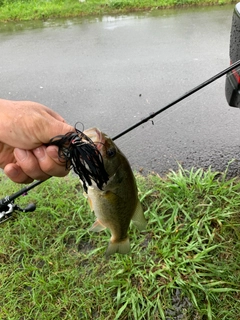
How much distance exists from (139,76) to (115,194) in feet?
12.7

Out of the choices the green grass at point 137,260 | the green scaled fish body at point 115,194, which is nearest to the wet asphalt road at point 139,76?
the green grass at point 137,260

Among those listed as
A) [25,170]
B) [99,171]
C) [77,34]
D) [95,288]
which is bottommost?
[95,288]

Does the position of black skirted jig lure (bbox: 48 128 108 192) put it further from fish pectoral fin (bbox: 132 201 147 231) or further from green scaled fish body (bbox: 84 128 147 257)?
fish pectoral fin (bbox: 132 201 147 231)

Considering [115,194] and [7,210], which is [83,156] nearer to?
[115,194]

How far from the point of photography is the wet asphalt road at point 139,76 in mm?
3660

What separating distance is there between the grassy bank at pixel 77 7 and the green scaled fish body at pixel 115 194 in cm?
709

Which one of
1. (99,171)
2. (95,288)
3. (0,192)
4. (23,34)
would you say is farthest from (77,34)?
(99,171)

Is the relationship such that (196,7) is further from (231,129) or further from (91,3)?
(231,129)

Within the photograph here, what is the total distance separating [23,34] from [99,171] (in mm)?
6835

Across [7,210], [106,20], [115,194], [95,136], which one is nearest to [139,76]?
[106,20]

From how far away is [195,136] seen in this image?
3.75 metres

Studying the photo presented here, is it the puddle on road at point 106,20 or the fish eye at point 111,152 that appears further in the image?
the puddle on road at point 106,20

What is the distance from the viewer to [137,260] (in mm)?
2334

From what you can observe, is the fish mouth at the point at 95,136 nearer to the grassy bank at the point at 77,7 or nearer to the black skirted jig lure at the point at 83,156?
the black skirted jig lure at the point at 83,156
